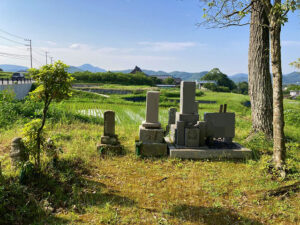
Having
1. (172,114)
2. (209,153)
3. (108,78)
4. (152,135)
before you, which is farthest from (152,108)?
(108,78)

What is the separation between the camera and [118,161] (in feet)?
22.6

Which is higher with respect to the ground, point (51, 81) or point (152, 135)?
point (51, 81)

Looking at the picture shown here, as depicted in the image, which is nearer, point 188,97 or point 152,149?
point 152,149

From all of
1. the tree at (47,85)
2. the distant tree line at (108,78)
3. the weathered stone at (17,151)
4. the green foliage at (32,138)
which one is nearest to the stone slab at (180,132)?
the tree at (47,85)

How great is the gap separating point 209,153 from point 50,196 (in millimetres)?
4707

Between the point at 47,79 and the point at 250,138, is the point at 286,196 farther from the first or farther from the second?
the point at 47,79

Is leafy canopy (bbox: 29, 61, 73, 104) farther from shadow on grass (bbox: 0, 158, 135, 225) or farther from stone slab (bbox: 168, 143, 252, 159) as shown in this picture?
stone slab (bbox: 168, 143, 252, 159)

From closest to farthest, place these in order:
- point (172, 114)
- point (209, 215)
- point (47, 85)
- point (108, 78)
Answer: point (209, 215) → point (47, 85) → point (172, 114) → point (108, 78)

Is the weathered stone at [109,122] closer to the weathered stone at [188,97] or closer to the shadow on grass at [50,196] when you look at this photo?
the shadow on grass at [50,196]

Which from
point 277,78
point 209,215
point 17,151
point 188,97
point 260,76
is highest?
point 260,76

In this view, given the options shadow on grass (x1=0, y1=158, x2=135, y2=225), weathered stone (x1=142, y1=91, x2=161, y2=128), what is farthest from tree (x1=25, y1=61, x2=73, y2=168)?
weathered stone (x1=142, y1=91, x2=161, y2=128)

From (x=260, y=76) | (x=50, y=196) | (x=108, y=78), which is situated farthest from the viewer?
(x=108, y=78)

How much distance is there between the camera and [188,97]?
7.64 metres

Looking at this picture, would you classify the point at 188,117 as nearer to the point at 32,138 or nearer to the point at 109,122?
the point at 109,122
